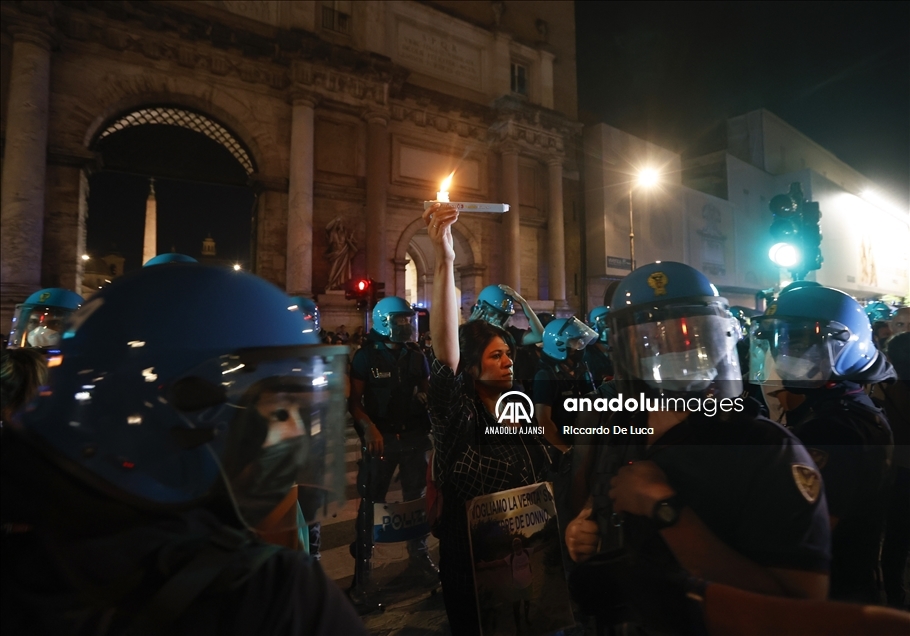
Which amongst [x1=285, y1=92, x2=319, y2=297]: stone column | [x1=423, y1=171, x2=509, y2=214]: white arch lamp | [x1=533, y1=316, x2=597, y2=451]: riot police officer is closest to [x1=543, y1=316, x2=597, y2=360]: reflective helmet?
[x1=533, y1=316, x2=597, y2=451]: riot police officer

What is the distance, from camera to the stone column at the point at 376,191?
48.2 feet

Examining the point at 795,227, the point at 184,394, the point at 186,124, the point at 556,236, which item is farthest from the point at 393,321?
the point at 556,236

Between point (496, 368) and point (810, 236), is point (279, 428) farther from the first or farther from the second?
point (810, 236)

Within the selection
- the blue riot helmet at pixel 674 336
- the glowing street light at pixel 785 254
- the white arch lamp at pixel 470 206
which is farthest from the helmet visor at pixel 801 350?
the glowing street light at pixel 785 254

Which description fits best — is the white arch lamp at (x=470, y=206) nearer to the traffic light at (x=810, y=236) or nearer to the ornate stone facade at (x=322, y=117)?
the traffic light at (x=810, y=236)

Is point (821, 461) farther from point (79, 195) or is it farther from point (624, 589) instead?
point (79, 195)

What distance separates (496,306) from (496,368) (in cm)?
163

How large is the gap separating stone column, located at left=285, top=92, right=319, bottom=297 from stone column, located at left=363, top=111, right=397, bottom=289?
6.12 feet

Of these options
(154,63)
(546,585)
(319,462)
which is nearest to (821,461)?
(546,585)

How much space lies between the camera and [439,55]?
1702 cm

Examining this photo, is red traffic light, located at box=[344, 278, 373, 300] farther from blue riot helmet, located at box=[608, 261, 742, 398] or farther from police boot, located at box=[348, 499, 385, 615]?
blue riot helmet, located at box=[608, 261, 742, 398]

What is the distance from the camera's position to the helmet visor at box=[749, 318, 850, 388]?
2.05 m

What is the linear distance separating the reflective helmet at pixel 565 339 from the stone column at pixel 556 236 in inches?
542

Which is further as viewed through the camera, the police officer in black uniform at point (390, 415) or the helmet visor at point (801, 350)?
the police officer in black uniform at point (390, 415)
